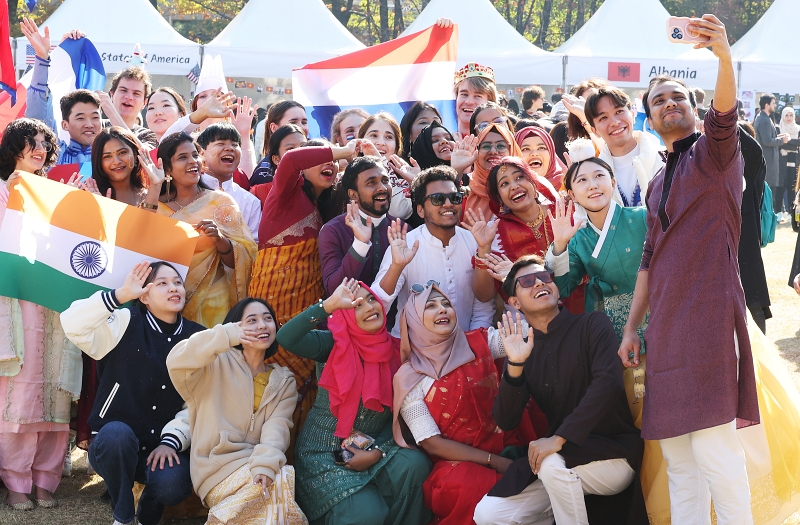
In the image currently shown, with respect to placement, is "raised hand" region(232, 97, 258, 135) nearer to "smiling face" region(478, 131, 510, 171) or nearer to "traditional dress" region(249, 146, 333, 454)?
"traditional dress" region(249, 146, 333, 454)

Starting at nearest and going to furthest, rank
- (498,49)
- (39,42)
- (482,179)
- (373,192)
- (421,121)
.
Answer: (373,192) → (482,179) → (421,121) → (39,42) → (498,49)

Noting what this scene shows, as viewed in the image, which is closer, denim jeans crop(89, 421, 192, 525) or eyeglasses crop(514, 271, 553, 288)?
eyeglasses crop(514, 271, 553, 288)

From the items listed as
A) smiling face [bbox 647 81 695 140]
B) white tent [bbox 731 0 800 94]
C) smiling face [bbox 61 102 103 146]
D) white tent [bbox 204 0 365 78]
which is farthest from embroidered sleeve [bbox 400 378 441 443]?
white tent [bbox 731 0 800 94]

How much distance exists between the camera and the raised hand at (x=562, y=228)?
3.99 metres

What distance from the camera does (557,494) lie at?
11.7 feet

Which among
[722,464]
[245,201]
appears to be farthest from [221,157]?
[722,464]

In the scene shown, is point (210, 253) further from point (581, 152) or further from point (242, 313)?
point (581, 152)

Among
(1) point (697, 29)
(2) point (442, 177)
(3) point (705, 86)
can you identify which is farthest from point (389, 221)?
(3) point (705, 86)

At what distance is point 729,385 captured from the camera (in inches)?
121

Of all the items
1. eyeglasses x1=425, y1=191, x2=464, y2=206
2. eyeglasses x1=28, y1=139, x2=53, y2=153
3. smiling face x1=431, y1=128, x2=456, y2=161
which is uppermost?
eyeglasses x1=28, y1=139, x2=53, y2=153

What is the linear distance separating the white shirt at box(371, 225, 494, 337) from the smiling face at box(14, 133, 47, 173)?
6.17 feet

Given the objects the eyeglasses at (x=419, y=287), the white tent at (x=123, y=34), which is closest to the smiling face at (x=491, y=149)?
the eyeglasses at (x=419, y=287)

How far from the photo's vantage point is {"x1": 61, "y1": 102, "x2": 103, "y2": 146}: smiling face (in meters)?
5.32

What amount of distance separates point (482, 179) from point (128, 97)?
283 centimetres
